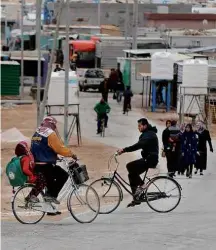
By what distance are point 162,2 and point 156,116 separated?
7126 cm

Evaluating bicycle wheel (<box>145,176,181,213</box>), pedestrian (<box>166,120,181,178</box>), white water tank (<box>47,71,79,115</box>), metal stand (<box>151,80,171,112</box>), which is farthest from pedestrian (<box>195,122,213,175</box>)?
metal stand (<box>151,80,171,112</box>)

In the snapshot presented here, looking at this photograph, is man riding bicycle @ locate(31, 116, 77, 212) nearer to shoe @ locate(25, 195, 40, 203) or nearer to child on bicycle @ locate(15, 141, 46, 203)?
child on bicycle @ locate(15, 141, 46, 203)

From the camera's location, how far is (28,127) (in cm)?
3278

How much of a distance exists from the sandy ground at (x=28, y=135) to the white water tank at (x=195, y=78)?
16.1 ft

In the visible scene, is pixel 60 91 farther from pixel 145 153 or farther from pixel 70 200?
pixel 70 200

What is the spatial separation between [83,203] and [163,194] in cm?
142

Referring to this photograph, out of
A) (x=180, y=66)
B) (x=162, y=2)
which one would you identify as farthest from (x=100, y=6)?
(x=180, y=66)

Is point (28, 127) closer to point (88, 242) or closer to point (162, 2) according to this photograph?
point (88, 242)

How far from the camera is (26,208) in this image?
1229cm

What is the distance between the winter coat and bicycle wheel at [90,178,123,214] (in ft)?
15.8

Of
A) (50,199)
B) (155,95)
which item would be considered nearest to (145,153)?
(50,199)

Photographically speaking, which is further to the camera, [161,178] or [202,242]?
[161,178]

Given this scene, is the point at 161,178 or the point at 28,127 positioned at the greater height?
the point at 161,178

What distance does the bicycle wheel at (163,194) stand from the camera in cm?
1312
